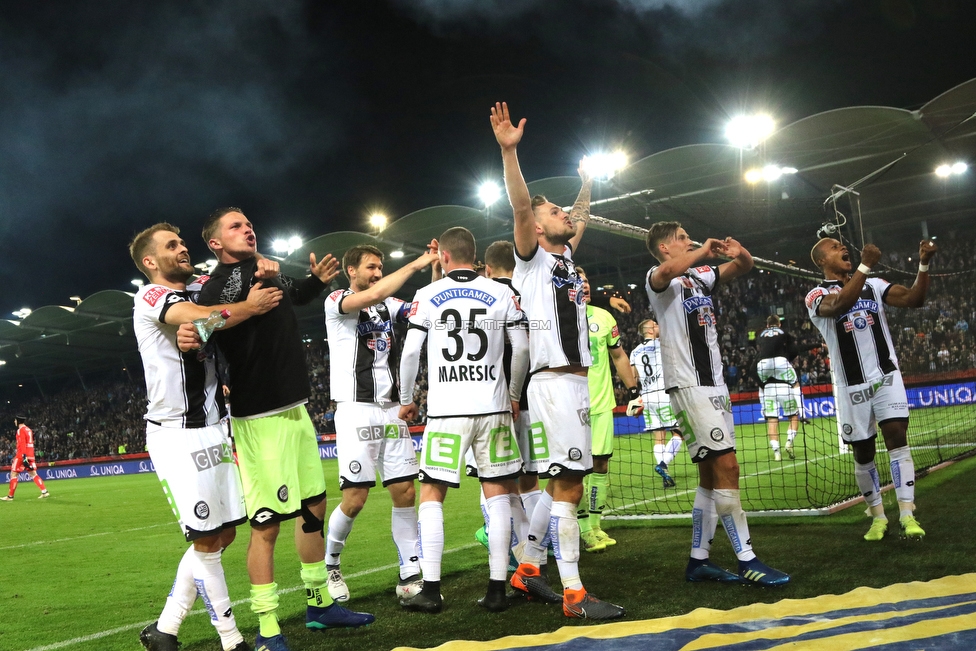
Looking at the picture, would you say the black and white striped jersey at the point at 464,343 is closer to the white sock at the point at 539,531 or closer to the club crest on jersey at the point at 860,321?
the white sock at the point at 539,531

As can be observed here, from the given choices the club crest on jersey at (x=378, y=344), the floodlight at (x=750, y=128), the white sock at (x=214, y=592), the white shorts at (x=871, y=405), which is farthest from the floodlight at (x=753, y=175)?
the white sock at (x=214, y=592)

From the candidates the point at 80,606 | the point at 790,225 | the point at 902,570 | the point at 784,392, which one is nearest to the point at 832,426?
the point at 784,392

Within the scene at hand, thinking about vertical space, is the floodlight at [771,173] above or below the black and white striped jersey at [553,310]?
above

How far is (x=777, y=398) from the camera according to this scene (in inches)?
540

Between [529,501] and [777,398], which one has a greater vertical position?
[777,398]

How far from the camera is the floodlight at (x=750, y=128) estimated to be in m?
20.0

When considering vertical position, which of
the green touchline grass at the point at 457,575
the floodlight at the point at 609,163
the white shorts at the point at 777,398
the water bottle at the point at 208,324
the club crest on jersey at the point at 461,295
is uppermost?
the floodlight at the point at 609,163

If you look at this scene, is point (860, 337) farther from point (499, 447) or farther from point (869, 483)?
point (499, 447)

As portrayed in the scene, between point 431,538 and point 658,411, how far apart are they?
6.90 m

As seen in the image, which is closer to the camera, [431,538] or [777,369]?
[431,538]

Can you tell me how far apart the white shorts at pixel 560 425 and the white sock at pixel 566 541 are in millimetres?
247

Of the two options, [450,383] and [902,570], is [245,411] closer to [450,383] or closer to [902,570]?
[450,383]

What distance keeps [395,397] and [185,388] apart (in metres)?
1.96

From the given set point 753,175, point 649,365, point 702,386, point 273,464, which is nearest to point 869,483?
point 702,386
